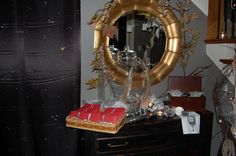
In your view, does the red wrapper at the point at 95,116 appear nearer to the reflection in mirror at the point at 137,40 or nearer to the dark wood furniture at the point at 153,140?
the dark wood furniture at the point at 153,140

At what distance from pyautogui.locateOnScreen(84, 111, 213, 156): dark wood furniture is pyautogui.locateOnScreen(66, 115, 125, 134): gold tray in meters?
0.05

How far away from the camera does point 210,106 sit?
2340mm

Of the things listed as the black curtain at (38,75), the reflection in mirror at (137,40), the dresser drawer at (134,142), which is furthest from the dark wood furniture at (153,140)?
the reflection in mirror at (137,40)

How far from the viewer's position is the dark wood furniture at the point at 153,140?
1.66 m

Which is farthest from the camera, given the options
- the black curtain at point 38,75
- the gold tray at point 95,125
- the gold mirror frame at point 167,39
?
the gold mirror frame at point 167,39

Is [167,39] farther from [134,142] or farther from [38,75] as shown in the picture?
[38,75]

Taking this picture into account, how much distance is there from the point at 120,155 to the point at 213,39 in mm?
1274

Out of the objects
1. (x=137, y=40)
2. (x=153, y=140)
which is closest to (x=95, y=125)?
(x=153, y=140)

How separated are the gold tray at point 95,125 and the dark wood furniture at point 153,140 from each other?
1.9 inches

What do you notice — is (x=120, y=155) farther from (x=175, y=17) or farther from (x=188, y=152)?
(x=175, y=17)

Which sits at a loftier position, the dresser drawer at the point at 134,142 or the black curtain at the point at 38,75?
the black curtain at the point at 38,75

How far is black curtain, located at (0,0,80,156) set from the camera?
1.72 metres

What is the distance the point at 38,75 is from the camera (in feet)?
5.89

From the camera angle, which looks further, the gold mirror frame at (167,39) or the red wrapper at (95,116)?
the gold mirror frame at (167,39)
